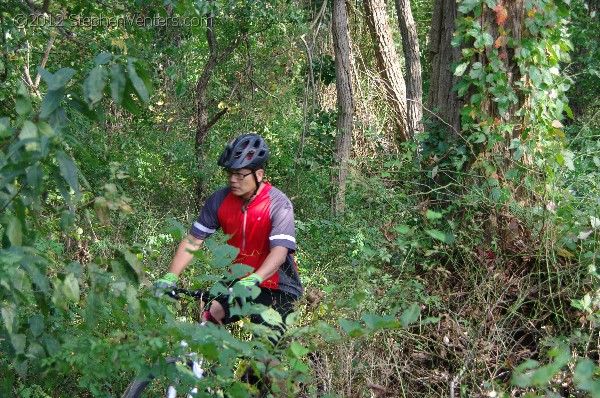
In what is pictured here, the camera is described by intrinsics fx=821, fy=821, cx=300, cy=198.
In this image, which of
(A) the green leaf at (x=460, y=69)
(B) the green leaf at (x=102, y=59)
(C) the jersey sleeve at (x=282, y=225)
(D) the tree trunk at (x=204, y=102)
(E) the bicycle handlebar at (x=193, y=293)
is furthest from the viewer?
(D) the tree trunk at (x=204, y=102)

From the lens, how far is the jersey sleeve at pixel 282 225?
5.36 m

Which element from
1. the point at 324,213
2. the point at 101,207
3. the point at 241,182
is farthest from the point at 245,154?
the point at 324,213

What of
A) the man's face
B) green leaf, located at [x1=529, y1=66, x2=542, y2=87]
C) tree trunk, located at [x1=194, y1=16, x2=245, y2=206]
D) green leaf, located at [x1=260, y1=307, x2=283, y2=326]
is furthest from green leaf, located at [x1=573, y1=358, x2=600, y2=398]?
tree trunk, located at [x1=194, y1=16, x2=245, y2=206]

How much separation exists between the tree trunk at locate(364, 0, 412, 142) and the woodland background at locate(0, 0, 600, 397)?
208 cm

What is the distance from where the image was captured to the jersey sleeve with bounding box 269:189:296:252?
5.36 m

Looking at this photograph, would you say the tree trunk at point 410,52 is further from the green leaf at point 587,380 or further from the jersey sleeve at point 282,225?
the green leaf at point 587,380

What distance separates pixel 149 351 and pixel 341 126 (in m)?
8.42

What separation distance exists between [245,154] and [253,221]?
46 centimetres

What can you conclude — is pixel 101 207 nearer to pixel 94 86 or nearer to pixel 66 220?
pixel 66 220

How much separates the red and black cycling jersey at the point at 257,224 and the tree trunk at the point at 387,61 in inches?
347

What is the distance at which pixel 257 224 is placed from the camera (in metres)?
5.57

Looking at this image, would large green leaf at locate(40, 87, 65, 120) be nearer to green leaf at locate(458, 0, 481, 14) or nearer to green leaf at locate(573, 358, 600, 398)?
green leaf at locate(573, 358, 600, 398)

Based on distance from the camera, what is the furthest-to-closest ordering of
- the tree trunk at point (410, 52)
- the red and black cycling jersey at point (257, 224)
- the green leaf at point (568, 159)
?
1. the tree trunk at point (410, 52)
2. the green leaf at point (568, 159)
3. the red and black cycling jersey at point (257, 224)

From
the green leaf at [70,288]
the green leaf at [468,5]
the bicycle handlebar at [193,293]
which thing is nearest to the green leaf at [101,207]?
the green leaf at [70,288]
